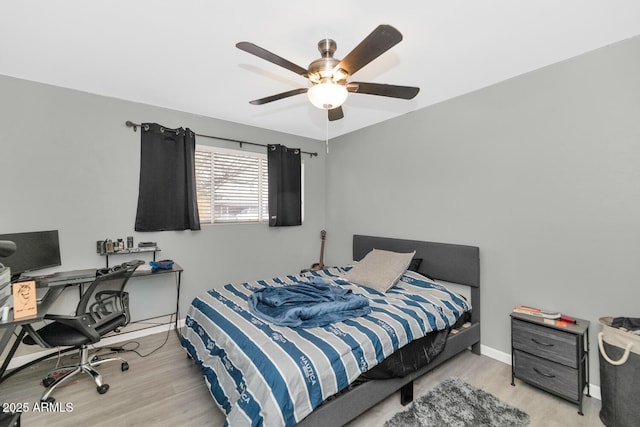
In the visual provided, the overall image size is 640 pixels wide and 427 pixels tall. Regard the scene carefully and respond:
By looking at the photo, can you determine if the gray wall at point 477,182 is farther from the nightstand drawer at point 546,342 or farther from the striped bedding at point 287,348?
the striped bedding at point 287,348

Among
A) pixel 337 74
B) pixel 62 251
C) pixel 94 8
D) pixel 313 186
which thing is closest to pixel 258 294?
pixel 337 74

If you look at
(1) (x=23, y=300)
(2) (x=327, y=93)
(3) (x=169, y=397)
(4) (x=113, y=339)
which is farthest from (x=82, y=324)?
(2) (x=327, y=93)

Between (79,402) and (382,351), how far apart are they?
2313mm

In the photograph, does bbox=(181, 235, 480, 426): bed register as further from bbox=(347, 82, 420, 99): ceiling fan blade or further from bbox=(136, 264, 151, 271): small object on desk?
bbox=(347, 82, 420, 99): ceiling fan blade

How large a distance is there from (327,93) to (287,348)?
1629 mm

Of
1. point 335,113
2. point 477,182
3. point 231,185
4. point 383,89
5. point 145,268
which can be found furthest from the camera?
point 231,185

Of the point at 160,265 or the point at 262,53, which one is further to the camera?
the point at 160,265

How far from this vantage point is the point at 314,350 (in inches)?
67.4

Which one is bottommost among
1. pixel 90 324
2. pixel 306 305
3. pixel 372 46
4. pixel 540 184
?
pixel 90 324

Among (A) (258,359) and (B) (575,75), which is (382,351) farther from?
(B) (575,75)

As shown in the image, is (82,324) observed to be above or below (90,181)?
below

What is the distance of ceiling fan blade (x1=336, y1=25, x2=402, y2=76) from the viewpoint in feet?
4.75

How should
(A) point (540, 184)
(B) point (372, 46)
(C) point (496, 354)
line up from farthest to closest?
(C) point (496, 354), (A) point (540, 184), (B) point (372, 46)

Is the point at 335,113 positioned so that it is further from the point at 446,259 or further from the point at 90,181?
the point at 90,181
